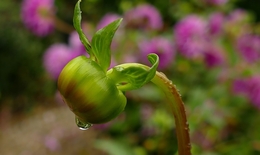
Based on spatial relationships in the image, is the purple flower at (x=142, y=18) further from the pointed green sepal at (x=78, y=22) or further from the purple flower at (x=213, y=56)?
the pointed green sepal at (x=78, y=22)

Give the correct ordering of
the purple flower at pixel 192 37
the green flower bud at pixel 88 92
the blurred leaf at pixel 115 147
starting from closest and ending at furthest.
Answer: the green flower bud at pixel 88 92, the blurred leaf at pixel 115 147, the purple flower at pixel 192 37

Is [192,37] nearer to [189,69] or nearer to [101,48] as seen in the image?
[189,69]

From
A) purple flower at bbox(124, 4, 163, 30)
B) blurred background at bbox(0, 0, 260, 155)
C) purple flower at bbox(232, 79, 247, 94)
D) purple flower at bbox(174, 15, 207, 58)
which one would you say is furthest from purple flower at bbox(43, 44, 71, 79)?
purple flower at bbox(232, 79, 247, 94)

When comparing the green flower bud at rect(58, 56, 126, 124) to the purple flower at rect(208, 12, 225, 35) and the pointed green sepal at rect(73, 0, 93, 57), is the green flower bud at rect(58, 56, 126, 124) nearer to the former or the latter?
the pointed green sepal at rect(73, 0, 93, 57)

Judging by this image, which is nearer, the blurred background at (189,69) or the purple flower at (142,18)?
the blurred background at (189,69)

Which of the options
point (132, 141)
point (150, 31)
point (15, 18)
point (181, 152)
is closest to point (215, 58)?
point (150, 31)

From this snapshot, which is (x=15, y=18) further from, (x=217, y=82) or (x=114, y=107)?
(x=114, y=107)

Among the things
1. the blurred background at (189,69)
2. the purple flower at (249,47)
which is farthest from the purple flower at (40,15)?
the purple flower at (249,47)
